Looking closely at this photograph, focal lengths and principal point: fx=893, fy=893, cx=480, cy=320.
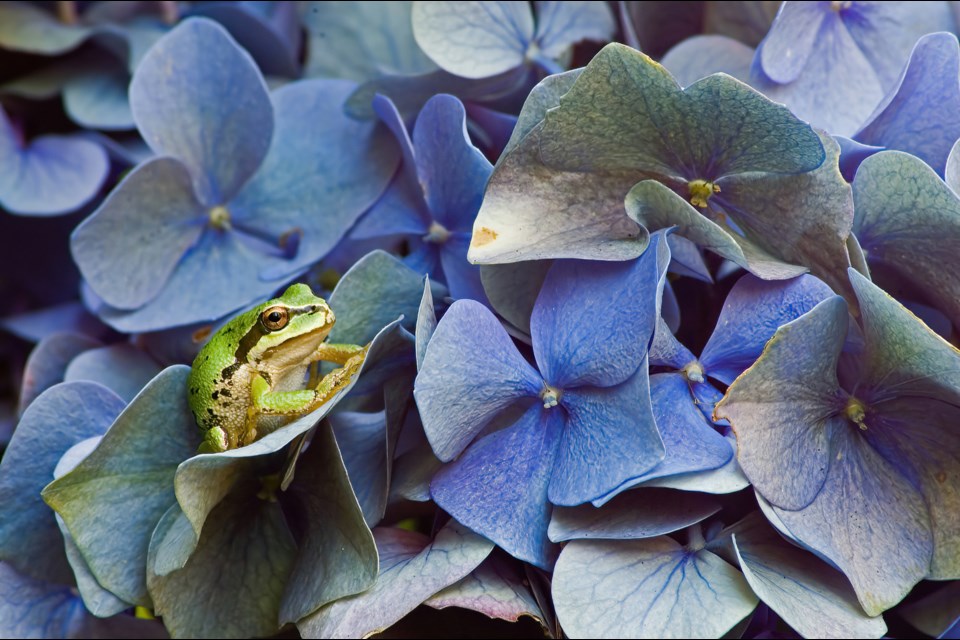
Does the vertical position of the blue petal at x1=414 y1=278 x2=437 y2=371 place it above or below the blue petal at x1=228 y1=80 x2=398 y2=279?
above

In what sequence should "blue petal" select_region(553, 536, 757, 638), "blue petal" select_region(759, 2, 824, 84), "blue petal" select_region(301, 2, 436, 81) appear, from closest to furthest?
"blue petal" select_region(553, 536, 757, 638) < "blue petal" select_region(759, 2, 824, 84) < "blue petal" select_region(301, 2, 436, 81)

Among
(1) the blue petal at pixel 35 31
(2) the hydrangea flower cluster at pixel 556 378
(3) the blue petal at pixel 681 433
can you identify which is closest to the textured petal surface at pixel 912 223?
(2) the hydrangea flower cluster at pixel 556 378

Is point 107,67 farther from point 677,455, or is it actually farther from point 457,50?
point 677,455

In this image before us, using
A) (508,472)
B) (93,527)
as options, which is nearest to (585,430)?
(508,472)

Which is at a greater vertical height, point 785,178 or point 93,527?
point 785,178

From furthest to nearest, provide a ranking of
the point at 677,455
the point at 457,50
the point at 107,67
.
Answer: the point at 107,67
the point at 457,50
the point at 677,455

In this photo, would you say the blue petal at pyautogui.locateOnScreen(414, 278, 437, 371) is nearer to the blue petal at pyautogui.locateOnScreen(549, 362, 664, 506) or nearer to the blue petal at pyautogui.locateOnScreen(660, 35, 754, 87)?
the blue petal at pyautogui.locateOnScreen(549, 362, 664, 506)

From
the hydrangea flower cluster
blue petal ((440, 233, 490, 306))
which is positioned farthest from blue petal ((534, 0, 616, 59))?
blue petal ((440, 233, 490, 306))
